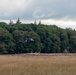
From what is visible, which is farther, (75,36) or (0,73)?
(75,36)

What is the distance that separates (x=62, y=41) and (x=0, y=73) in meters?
88.0

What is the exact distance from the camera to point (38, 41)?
349 ft

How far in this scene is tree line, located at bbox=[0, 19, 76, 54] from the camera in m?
99.6

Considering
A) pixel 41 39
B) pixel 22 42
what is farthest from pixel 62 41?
pixel 22 42

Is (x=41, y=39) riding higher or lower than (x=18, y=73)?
higher

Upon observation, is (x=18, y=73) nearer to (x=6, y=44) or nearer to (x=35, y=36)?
(x=6, y=44)

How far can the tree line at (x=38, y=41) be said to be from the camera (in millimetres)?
99556

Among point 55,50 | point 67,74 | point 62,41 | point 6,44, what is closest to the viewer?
point 67,74

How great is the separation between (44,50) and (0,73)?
8125cm

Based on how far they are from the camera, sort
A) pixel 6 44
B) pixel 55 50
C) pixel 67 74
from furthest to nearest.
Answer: pixel 55 50 → pixel 6 44 → pixel 67 74

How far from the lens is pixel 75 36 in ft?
387

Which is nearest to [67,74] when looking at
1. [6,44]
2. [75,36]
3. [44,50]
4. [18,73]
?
[18,73]

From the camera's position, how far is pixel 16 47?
99750 millimetres

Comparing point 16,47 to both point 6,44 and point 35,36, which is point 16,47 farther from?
point 35,36
